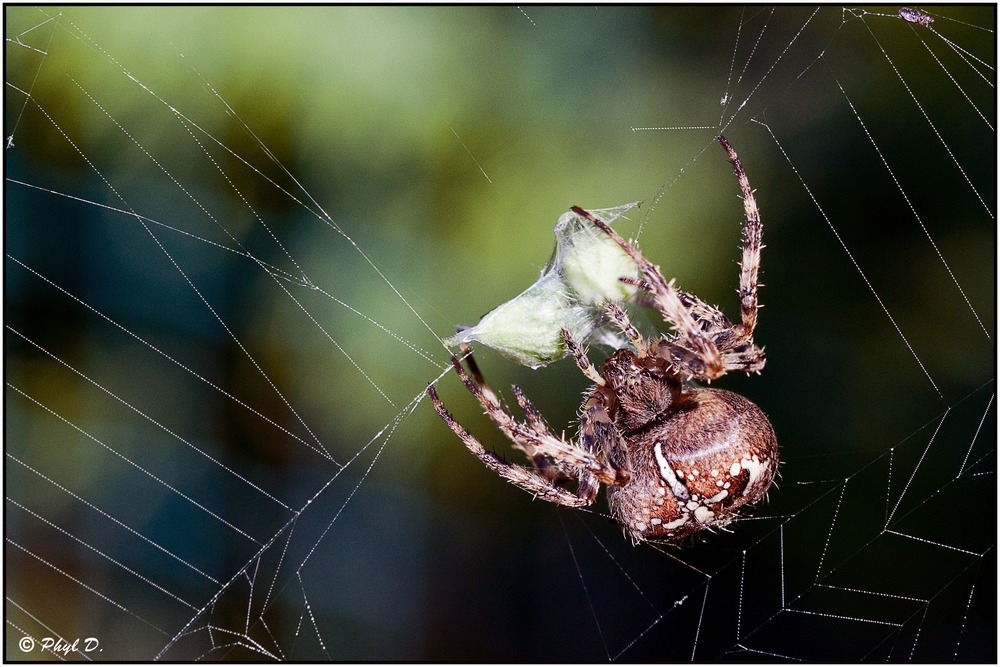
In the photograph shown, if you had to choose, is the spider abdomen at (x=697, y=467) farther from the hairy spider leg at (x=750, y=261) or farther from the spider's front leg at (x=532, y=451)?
the hairy spider leg at (x=750, y=261)

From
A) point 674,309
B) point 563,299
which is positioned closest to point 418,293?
point 563,299

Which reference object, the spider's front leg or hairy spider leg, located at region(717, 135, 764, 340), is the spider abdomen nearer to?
the spider's front leg

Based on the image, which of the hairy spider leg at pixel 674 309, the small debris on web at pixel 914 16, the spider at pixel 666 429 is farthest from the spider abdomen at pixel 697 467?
the small debris on web at pixel 914 16

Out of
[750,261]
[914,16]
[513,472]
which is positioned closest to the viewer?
[750,261]

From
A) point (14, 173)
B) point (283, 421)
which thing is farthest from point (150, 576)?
point (14, 173)

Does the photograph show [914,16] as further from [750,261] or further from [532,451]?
[532,451]

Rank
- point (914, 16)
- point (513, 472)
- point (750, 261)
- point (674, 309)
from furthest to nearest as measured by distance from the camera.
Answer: point (914, 16) → point (513, 472) → point (750, 261) → point (674, 309)

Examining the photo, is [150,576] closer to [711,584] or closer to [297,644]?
[297,644]
